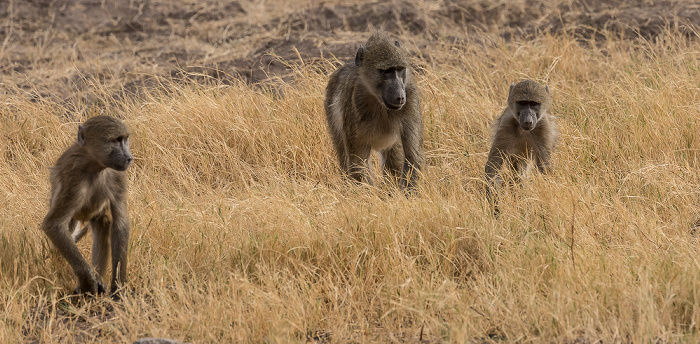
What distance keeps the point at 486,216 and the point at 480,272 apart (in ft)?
1.82

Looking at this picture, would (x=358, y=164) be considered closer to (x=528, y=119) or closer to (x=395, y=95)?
(x=395, y=95)

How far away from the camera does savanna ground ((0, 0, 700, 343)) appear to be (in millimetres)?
4016

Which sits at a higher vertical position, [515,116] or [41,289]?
[515,116]

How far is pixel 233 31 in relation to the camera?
10.3m

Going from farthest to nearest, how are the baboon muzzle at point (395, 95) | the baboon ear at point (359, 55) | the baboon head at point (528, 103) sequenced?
the baboon ear at point (359, 55) → the baboon head at point (528, 103) → the baboon muzzle at point (395, 95)

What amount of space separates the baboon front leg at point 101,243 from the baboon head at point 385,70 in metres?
1.86

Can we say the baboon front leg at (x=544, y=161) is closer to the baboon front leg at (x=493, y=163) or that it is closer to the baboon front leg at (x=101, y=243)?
the baboon front leg at (x=493, y=163)

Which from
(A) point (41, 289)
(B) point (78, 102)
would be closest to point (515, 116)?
(A) point (41, 289)

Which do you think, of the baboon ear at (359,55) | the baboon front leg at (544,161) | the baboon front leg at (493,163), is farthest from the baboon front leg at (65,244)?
the baboon front leg at (544,161)

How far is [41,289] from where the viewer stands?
461 cm

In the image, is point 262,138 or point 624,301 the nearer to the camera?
point 624,301

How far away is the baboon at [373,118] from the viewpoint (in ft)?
18.3

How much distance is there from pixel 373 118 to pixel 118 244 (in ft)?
6.77

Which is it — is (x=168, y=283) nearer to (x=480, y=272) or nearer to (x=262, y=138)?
(x=480, y=272)
